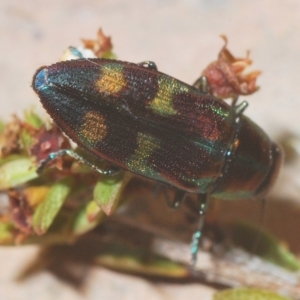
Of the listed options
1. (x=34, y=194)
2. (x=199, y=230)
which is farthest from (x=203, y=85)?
(x=34, y=194)

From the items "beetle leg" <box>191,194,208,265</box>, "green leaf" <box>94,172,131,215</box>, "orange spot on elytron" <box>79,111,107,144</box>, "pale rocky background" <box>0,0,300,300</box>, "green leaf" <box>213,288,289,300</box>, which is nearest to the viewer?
"green leaf" <box>94,172,131,215</box>

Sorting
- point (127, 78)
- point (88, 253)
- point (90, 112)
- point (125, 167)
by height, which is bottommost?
point (88, 253)

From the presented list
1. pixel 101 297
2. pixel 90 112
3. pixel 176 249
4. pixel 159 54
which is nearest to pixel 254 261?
pixel 176 249

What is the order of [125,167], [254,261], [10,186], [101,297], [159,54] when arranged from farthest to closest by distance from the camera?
1. [159,54]
2. [101,297]
3. [254,261]
4. [125,167]
5. [10,186]

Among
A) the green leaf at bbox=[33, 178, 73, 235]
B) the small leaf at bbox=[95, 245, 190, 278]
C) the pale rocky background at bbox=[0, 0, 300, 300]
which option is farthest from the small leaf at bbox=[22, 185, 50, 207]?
the pale rocky background at bbox=[0, 0, 300, 300]

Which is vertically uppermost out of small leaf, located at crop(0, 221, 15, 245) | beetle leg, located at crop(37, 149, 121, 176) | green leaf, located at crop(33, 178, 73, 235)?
beetle leg, located at crop(37, 149, 121, 176)

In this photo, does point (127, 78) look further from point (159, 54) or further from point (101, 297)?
point (159, 54)

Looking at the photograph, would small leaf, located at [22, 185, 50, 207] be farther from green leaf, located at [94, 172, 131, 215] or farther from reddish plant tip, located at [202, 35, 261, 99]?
reddish plant tip, located at [202, 35, 261, 99]
